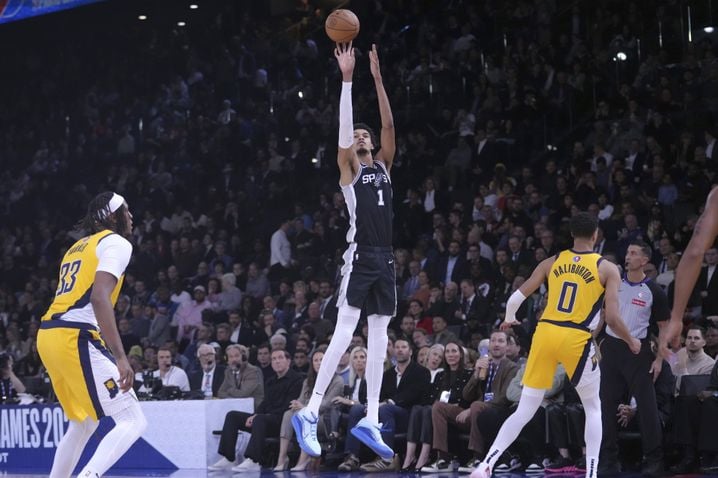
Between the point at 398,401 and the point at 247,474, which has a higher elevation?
the point at 398,401

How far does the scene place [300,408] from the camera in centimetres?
1272

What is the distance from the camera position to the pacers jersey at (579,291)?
27.8 feet

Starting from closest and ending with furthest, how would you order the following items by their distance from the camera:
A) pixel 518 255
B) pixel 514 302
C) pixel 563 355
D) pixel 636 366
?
pixel 563 355, pixel 514 302, pixel 636 366, pixel 518 255

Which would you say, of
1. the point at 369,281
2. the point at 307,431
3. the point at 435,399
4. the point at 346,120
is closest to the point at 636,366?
the point at 435,399

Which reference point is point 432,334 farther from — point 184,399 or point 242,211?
point 242,211

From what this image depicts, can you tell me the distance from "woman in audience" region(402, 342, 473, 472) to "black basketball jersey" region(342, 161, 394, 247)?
14.6 ft

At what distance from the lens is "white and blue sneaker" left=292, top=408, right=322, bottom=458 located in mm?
7652

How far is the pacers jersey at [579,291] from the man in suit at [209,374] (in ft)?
22.1

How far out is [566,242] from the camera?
47.2ft

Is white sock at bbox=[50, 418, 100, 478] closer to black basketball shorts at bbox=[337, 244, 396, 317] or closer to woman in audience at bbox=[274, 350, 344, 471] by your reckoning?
black basketball shorts at bbox=[337, 244, 396, 317]

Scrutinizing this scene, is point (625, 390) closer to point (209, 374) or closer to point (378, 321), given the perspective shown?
point (378, 321)

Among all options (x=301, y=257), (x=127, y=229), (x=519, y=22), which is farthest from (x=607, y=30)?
(x=127, y=229)

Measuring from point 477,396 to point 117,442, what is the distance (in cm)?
575

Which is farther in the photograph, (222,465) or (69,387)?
(222,465)
